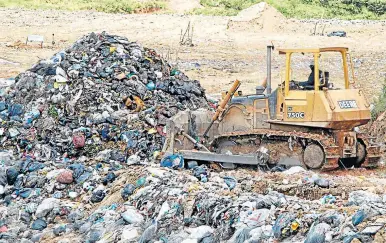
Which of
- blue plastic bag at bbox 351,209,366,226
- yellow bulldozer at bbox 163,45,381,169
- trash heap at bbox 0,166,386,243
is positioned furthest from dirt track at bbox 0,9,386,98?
blue plastic bag at bbox 351,209,366,226

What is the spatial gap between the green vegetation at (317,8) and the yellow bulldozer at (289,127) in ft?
75.8

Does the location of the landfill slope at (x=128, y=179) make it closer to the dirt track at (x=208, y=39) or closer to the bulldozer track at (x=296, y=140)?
the bulldozer track at (x=296, y=140)

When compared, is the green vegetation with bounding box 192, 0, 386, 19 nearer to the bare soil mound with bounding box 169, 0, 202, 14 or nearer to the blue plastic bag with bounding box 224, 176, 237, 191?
the bare soil mound with bounding box 169, 0, 202, 14

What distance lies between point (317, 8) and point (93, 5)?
976cm

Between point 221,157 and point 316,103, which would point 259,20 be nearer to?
point 221,157

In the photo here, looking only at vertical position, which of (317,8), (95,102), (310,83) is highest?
(310,83)

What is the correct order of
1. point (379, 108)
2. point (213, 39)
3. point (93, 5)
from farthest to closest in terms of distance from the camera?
point (93, 5) < point (213, 39) < point (379, 108)

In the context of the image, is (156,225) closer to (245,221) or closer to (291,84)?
(245,221)

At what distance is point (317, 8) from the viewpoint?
37.8 meters

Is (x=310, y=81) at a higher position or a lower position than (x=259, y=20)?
higher

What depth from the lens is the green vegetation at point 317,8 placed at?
119ft

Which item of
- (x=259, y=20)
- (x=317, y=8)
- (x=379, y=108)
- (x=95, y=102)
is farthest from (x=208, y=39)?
(x=95, y=102)

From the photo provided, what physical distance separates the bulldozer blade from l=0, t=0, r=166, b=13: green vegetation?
78.3 feet

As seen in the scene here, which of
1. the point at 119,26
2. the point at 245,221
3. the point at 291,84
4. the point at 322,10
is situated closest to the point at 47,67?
the point at 291,84
